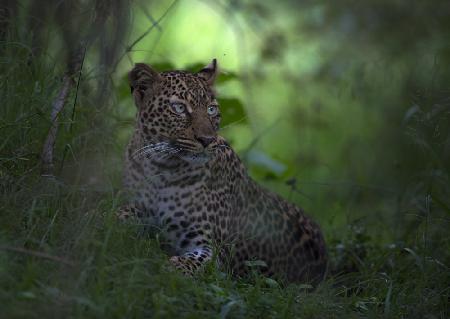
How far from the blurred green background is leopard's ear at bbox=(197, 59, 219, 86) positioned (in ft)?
1.77

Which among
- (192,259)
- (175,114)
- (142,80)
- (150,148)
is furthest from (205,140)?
(192,259)

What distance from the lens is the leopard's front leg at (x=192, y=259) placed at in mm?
5602

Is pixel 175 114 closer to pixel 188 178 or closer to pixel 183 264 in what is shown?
pixel 188 178

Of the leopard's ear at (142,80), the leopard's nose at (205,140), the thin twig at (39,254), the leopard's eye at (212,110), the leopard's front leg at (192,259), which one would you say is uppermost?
the leopard's ear at (142,80)

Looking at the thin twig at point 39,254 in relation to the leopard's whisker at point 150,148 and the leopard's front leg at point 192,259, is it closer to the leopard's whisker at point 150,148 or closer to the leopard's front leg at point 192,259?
the leopard's front leg at point 192,259

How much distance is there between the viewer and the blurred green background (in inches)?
231

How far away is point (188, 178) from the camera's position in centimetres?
635

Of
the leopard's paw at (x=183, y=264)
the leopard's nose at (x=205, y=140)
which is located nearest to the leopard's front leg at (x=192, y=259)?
the leopard's paw at (x=183, y=264)

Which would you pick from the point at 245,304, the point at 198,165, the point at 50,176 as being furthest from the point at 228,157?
the point at 245,304

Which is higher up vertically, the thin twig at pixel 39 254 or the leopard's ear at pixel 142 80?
the leopard's ear at pixel 142 80

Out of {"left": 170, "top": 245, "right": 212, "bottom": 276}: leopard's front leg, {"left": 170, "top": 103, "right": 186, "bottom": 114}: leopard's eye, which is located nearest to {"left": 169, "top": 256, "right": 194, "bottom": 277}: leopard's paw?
{"left": 170, "top": 245, "right": 212, "bottom": 276}: leopard's front leg

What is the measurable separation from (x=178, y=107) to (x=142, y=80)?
406 millimetres

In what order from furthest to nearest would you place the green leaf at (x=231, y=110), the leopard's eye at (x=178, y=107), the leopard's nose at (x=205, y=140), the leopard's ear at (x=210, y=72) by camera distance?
1. the green leaf at (x=231, y=110)
2. the leopard's ear at (x=210, y=72)
3. the leopard's eye at (x=178, y=107)
4. the leopard's nose at (x=205, y=140)

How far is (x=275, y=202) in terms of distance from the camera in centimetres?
709
